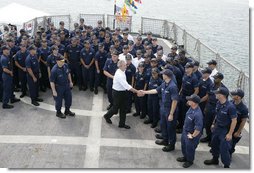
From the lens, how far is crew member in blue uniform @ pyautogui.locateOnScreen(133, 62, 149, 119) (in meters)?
8.50

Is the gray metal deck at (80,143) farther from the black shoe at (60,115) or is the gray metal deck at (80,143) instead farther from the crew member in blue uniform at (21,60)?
the crew member in blue uniform at (21,60)

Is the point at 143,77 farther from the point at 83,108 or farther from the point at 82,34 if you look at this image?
the point at 82,34

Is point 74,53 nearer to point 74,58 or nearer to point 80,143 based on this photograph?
point 74,58

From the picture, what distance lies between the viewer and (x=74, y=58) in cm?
1035

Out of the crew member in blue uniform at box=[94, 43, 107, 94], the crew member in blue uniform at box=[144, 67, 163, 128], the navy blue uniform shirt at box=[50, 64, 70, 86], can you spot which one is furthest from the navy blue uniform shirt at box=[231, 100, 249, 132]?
the crew member in blue uniform at box=[94, 43, 107, 94]

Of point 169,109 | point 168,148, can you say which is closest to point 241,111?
point 169,109

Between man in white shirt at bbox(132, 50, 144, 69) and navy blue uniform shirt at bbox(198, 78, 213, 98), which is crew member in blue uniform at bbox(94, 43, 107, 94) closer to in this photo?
man in white shirt at bbox(132, 50, 144, 69)

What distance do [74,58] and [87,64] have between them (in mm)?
518

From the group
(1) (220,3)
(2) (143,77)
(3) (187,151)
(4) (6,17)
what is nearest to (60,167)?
(3) (187,151)

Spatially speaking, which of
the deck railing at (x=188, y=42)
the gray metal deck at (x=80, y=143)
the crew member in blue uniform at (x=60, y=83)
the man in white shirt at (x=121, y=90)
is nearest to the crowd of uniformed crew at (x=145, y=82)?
the crew member in blue uniform at (x=60, y=83)

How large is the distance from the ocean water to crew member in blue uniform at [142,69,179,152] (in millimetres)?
9536

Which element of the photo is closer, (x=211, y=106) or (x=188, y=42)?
(x=211, y=106)

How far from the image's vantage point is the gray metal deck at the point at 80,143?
6754 millimetres

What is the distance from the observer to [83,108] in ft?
30.7
